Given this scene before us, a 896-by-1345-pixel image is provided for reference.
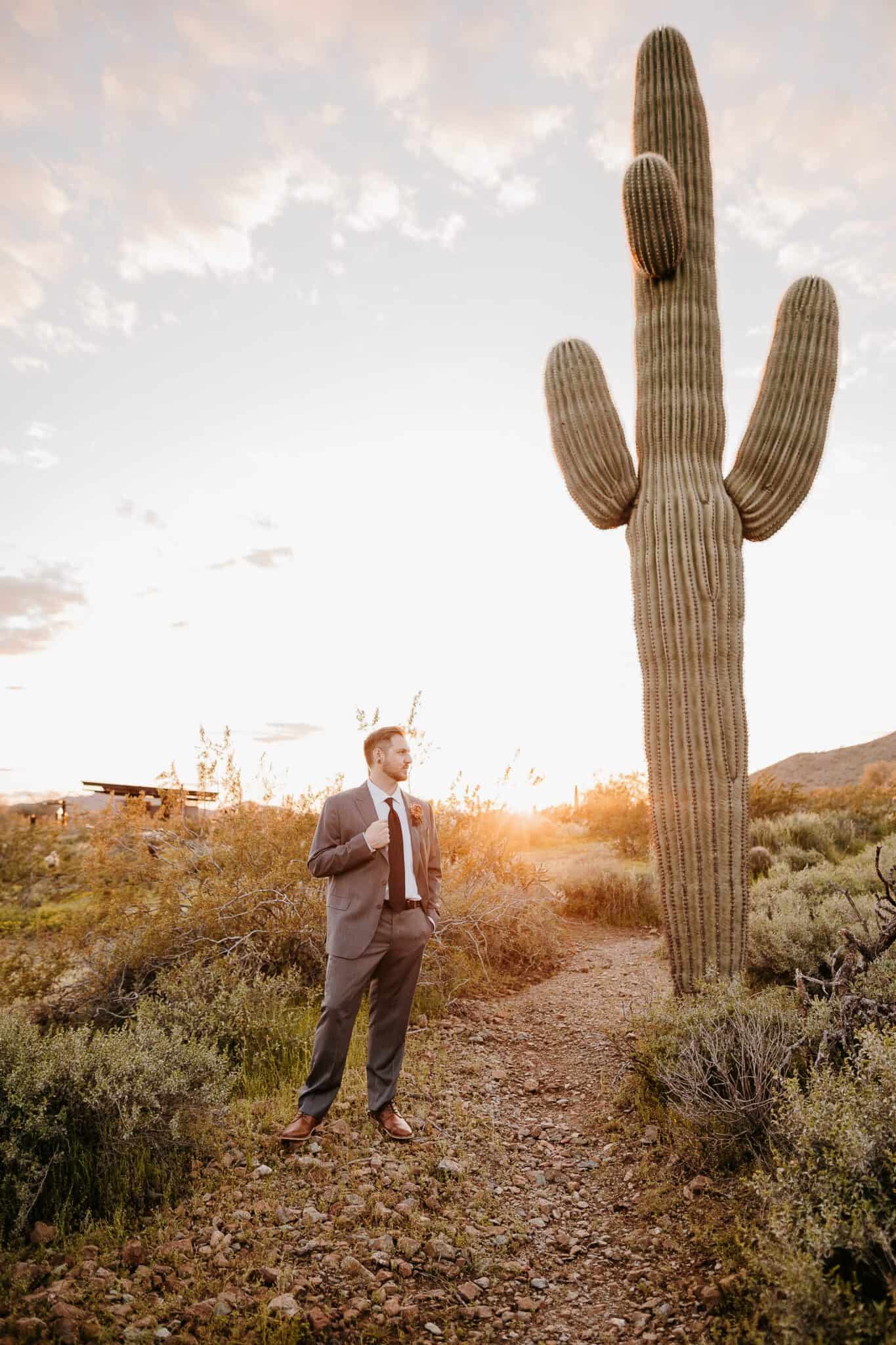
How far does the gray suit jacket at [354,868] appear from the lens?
3738 mm

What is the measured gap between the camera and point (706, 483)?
18.1 ft

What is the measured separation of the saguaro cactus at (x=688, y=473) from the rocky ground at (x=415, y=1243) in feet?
5.17

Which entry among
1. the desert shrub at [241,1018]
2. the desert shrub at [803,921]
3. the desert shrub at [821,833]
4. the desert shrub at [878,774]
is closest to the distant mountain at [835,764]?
the desert shrub at [878,774]

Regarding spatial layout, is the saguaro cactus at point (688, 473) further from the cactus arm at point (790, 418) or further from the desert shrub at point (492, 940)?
the desert shrub at point (492, 940)

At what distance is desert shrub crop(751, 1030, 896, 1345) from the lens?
2.08 metres

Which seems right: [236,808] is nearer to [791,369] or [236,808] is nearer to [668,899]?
[668,899]

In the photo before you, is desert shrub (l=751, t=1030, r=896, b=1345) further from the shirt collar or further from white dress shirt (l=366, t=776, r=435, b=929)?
the shirt collar

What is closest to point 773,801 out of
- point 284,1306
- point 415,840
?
point 415,840

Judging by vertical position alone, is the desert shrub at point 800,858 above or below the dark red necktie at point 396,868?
below

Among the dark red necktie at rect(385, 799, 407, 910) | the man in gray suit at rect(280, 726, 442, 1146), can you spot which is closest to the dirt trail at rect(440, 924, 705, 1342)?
the man in gray suit at rect(280, 726, 442, 1146)

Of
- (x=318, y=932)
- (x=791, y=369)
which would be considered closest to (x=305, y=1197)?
(x=318, y=932)

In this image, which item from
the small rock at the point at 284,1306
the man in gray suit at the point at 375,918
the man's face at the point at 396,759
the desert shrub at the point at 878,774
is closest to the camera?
the small rock at the point at 284,1306

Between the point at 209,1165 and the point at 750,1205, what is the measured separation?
87.7 inches

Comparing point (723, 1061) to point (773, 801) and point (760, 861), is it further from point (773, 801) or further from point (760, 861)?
point (773, 801)
